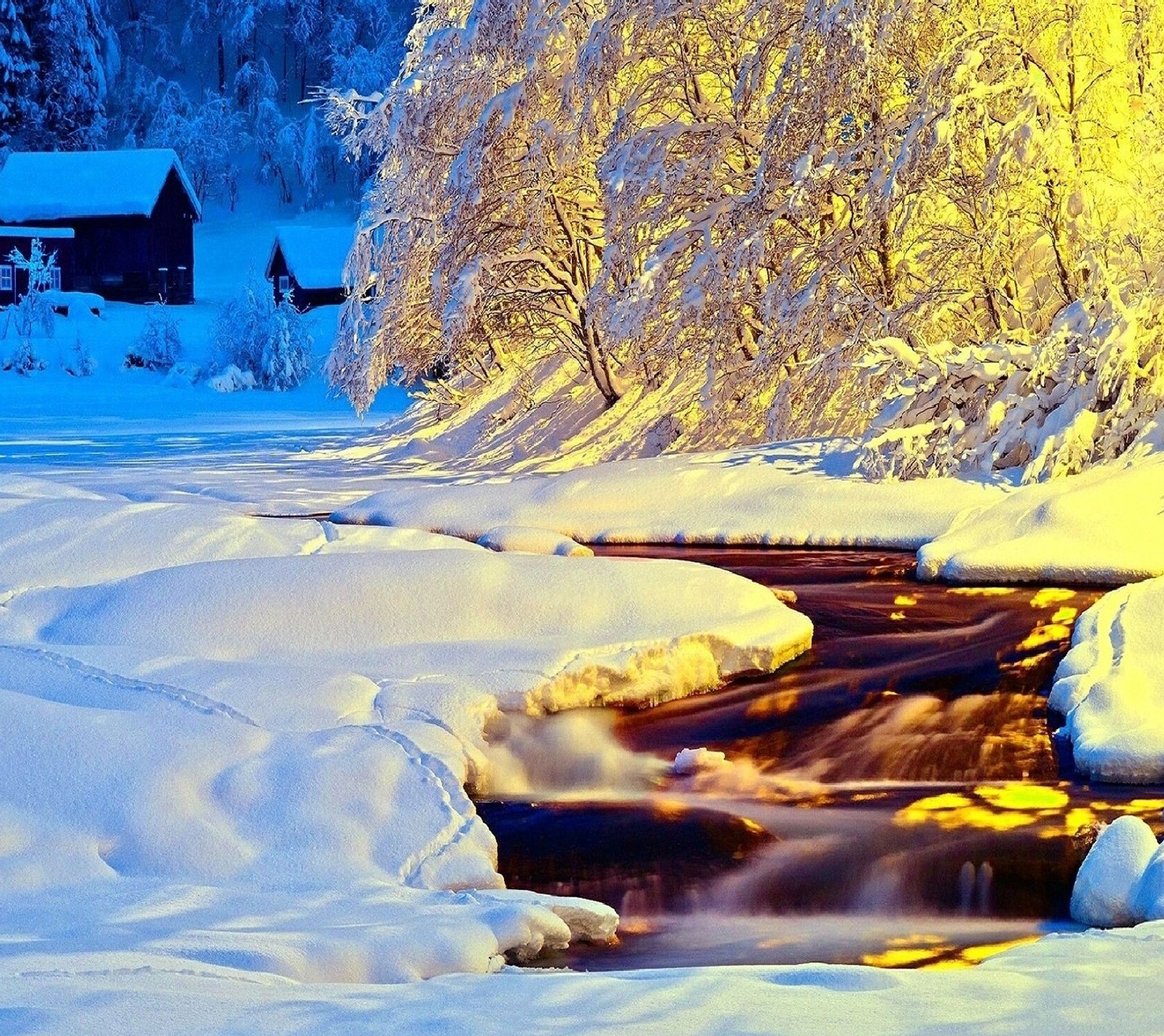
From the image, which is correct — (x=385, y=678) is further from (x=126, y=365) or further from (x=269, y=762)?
(x=126, y=365)

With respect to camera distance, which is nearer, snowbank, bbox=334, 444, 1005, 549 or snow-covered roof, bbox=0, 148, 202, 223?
snowbank, bbox=334, 444, 1005, 549

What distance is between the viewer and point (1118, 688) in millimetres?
7109

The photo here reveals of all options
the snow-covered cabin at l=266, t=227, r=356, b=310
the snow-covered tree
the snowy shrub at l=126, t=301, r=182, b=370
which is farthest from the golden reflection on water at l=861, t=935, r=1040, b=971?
the snow-covered tree

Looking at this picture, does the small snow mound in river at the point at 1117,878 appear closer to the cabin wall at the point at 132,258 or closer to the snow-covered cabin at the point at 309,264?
the snow-covered cabin at the point at 309,264

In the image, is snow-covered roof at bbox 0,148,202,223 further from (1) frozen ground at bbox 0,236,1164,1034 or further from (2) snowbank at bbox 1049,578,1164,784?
(2) snowbank at bbox 1049,578,1164,784

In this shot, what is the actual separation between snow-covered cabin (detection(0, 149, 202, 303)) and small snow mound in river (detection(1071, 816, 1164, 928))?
4111cm

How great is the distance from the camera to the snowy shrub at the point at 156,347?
33688 mm

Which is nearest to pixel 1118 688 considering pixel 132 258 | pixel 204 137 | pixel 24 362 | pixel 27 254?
pixel 24 362

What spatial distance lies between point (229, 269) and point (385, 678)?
4398cm

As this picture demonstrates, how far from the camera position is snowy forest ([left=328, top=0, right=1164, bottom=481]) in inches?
535

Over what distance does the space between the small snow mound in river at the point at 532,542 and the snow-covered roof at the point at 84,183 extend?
34.3 metres

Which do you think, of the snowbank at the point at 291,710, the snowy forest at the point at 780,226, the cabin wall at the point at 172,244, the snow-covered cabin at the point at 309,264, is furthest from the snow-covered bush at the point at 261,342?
the snowbank at the point at 291,710

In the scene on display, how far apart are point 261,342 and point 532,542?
76.0 feet

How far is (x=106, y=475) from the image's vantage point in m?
16.9
